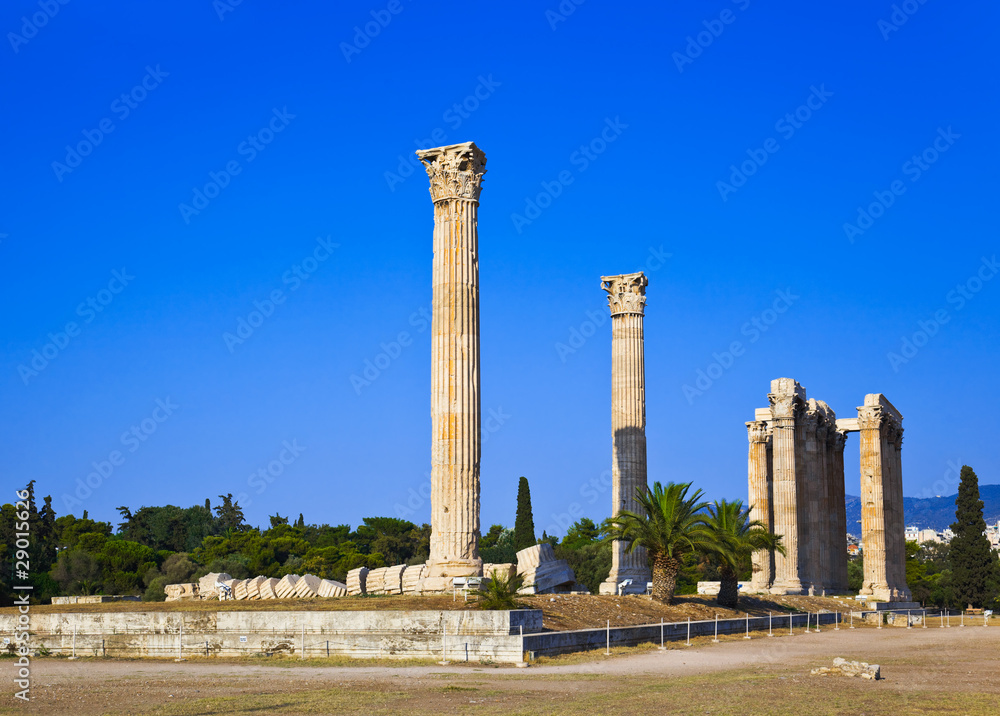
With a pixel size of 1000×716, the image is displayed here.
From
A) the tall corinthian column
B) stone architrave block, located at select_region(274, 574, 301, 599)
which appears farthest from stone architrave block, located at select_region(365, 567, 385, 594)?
the tall corinthian column

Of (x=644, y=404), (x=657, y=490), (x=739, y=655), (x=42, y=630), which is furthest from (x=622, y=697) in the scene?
(x=644, y=404)

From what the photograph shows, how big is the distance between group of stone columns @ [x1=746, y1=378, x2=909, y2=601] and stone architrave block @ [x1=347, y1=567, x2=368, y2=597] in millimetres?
19273

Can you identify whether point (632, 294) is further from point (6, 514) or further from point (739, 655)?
point (6, 514)

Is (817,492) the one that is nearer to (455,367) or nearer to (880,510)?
(880,510)

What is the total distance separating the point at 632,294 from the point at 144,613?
22012 millimetres

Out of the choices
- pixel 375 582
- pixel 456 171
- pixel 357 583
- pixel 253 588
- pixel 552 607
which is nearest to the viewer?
pixel 552 607

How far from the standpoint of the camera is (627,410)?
37.5 metres

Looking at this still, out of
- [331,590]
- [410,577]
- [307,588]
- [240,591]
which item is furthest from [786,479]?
[240,591]

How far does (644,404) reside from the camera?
37750 mm

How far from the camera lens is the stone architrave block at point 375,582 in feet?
109

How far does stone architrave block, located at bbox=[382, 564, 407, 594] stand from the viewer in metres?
32.3

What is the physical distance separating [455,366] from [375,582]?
1141cm

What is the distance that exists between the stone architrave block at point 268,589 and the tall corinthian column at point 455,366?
10.1m

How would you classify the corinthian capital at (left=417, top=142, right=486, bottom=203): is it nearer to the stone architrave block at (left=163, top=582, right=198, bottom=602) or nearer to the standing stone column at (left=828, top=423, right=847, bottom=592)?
the stone architrave block at (left=163, top=582, right=198, bottom=602)
